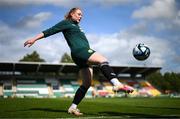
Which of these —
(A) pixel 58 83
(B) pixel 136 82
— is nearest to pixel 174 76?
(B) pixel 136 82

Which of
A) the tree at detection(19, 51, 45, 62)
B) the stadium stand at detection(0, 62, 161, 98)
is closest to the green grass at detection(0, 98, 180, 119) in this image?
the stadium stand at detection(0, 62, 161, 98)

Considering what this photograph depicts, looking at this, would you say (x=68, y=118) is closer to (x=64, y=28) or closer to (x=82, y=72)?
(x=82, y=72)

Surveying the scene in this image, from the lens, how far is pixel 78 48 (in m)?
6.77

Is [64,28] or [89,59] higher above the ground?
[64,28]

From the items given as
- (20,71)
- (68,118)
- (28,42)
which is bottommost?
(68,118)

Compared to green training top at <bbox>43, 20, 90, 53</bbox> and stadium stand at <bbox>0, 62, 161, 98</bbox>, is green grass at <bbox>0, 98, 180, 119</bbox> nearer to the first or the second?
green training top at <bbox>43, 20, 90, 53</bbox>

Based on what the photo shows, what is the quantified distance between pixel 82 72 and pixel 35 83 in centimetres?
5448

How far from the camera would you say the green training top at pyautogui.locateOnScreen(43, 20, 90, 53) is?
6.88 m

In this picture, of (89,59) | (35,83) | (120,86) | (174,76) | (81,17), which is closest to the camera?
(120,86)

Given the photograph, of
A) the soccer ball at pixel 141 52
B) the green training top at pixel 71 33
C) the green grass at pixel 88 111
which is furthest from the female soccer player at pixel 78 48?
the soccer ball at pixel 141 52

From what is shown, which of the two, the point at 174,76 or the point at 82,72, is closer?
the point at 82,72

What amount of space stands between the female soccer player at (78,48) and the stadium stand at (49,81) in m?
46.6

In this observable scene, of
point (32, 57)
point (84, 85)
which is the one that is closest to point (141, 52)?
point (84, 85)

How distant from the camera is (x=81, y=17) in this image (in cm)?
726
